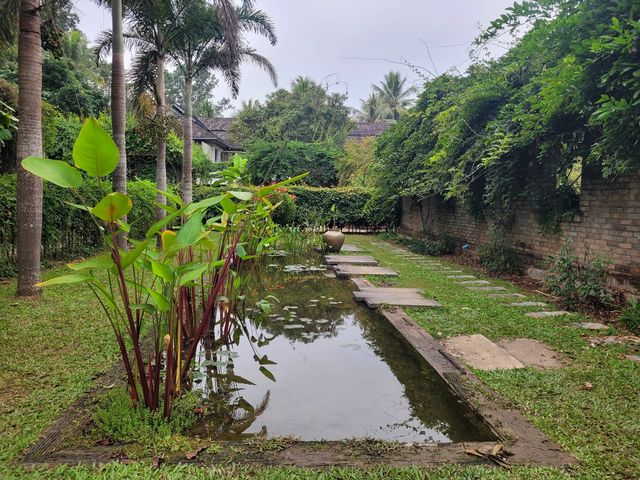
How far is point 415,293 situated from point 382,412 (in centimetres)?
318

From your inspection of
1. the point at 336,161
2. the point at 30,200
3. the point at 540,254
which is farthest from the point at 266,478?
the point at 336,161

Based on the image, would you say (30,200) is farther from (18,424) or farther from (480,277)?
(480,277)

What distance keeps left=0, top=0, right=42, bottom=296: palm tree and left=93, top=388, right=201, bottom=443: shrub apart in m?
3.20

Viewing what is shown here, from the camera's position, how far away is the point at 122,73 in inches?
266

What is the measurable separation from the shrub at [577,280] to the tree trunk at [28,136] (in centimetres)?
596

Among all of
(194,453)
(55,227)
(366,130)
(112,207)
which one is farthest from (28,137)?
(366,130)

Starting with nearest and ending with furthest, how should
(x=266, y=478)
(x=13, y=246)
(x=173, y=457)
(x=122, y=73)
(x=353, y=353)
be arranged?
(x=266, y=478)
(x=173, y=457)
(x=353, y=353)
(x=13, y=246)
(x=122, y=73)

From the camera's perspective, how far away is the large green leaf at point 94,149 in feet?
5.19

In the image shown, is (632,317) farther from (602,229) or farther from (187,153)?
(187,153)

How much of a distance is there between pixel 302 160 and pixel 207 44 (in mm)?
10166

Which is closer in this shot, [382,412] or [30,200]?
[382,412]

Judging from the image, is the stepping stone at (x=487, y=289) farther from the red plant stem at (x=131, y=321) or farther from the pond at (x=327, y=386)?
the red plant stem at (x=131, y=321)

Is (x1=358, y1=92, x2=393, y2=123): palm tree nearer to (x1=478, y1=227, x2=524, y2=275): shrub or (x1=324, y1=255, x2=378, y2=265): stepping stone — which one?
(x1=324, y1=255, x2=378, y2=265): stepping stone

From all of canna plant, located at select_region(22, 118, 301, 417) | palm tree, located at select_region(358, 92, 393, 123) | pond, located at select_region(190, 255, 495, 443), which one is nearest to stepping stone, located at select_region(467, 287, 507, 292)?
pond, located at select_region(190, 255, 495, 443)
